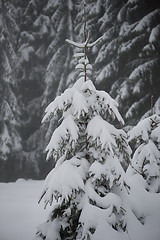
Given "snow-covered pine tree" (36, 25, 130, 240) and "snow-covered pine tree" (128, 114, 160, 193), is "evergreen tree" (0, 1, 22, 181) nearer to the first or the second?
"snow-covered pine tree" (128, 114, 160, 193)

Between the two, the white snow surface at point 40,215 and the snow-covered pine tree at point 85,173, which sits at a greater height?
the snow-covered pine tree at point 85,173

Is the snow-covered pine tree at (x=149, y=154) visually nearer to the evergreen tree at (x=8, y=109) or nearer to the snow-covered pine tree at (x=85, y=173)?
the snow-covered pine tree at (x=85, y=173)

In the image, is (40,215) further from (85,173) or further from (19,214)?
(85,173)

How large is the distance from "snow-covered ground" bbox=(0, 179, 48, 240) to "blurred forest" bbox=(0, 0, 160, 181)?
5.51 m

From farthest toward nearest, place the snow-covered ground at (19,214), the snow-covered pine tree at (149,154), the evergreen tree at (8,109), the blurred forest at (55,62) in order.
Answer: the evergreen tree at (8,109) → the blurred forest at (55,62) → the snow-covered ground at (19,214) → the snow-covered pine tree at (149,154)

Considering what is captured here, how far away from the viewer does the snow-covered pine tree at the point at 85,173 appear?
365cm

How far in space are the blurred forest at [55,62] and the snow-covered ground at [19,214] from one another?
18.1ft

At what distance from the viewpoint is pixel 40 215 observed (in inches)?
404

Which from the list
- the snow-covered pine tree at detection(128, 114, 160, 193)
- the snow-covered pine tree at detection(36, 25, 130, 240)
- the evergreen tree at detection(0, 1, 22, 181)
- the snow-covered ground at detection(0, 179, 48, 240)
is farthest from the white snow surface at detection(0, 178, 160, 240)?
the evergreen tree at detection(0, 1, 22, 181)

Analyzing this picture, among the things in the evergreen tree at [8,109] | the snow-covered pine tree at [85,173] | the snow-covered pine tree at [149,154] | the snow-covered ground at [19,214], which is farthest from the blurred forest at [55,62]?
the snow-covered pine tree at [85,173]

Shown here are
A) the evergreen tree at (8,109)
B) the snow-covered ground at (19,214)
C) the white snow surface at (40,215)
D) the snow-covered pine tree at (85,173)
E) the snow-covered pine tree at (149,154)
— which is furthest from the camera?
the evergreen tree at (8,109)

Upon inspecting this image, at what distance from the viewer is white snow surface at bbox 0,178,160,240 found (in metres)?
3.82

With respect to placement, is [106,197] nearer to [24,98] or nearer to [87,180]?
[87,180]

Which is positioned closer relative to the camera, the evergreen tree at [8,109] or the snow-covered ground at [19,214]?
the snow-covered ground at [19,214]
